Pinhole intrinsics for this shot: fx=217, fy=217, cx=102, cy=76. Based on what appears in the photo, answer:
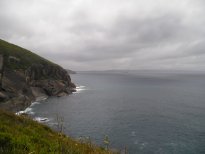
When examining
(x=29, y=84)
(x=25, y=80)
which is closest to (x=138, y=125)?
(x=25, y=80)

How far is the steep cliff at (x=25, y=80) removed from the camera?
103 metres

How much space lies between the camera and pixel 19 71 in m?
128

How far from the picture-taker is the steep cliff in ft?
338

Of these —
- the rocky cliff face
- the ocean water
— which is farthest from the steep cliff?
the ocean water

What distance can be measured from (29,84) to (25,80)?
6.81 meters

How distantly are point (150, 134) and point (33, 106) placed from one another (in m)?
63.5

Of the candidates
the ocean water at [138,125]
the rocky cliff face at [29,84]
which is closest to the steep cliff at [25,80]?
the rocky cliff face at [29,84]

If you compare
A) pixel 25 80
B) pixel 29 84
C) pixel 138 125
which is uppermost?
pixel 25 80

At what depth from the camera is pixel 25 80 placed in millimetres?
126188

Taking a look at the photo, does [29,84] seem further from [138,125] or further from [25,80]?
[138,125]

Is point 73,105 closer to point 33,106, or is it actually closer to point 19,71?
point 33,106

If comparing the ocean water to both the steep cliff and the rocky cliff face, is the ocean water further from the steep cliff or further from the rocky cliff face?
the steep cliff

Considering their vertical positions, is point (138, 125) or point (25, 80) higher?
point (25, 80)

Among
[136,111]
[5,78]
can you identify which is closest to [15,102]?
[5,78]
